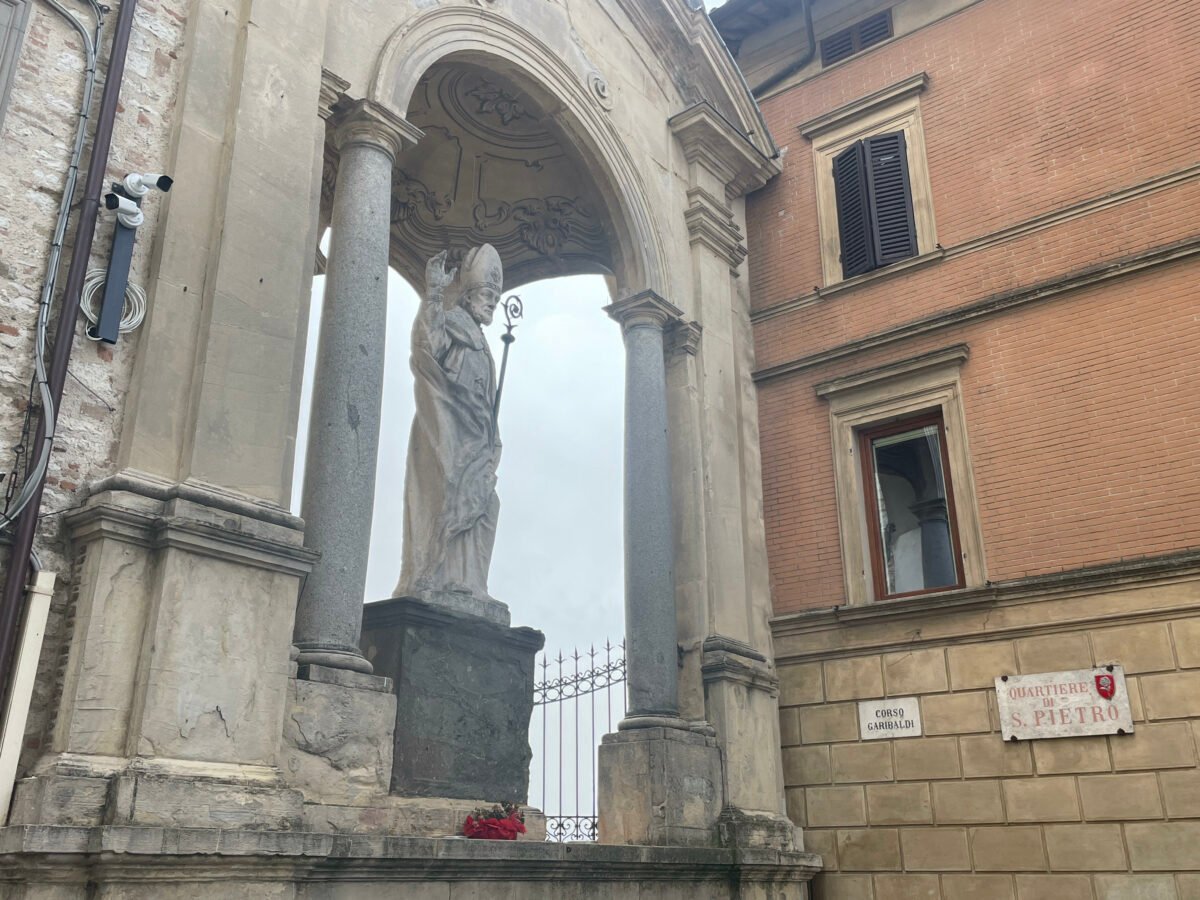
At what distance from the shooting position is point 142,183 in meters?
6.00

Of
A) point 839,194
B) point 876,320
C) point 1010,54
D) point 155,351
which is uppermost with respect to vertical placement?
point 1010,54

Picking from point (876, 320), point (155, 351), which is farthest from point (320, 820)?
point (876, 320)

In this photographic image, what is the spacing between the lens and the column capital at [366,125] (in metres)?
7.96

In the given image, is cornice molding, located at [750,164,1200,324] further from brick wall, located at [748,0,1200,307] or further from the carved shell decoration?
the carved shell decoration

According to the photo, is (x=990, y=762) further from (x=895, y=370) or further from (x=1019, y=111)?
(x=1019, y=111)

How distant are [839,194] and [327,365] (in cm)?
719

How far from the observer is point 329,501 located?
7098 mm

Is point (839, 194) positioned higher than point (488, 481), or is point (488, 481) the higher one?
point (839, 194)

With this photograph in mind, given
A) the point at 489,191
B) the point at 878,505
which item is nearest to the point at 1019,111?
the point at 878,505

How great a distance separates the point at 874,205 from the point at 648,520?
4645 mm

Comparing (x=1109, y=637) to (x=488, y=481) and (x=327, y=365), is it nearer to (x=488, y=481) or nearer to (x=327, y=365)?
(x=488, y=481)

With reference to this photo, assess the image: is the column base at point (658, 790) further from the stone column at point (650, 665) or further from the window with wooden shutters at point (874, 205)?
the window with wooden shutters at point (874, 205)

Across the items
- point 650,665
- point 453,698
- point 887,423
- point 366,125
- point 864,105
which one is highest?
point 864,105

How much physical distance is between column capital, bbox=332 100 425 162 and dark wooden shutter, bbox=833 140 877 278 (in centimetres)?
581
